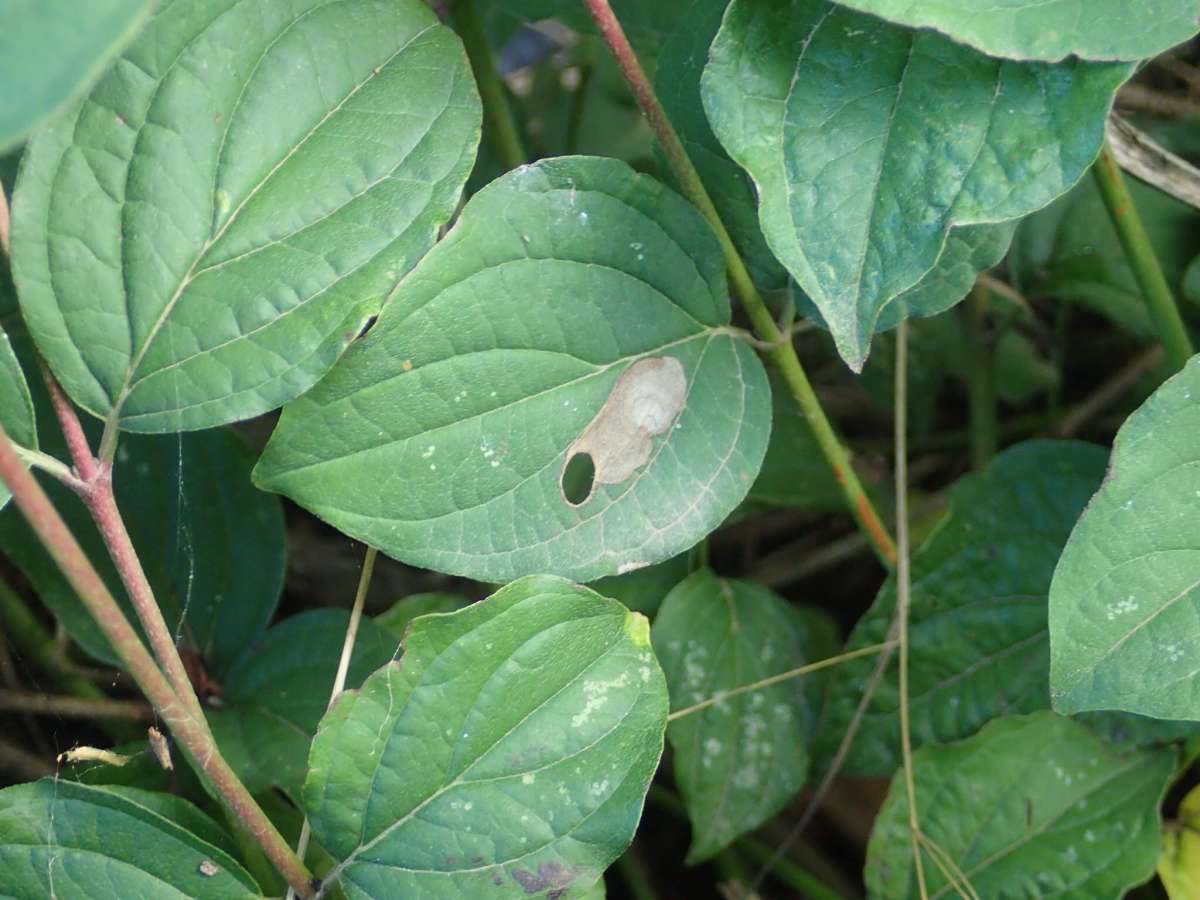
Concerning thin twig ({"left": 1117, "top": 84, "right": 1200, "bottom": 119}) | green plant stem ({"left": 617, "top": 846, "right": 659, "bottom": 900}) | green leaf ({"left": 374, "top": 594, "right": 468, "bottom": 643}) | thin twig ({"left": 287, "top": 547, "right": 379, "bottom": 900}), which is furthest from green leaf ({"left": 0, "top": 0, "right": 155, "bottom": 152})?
thin twig ({"left": 1117, "top": 84, "right": 1200, "bottom": 119})

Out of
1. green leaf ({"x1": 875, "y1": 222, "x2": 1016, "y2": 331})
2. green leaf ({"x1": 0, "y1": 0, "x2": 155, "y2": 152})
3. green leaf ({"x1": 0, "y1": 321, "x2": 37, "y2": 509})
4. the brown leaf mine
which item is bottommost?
the brown leaf mine

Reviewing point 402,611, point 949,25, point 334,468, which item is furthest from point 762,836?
point 949,25

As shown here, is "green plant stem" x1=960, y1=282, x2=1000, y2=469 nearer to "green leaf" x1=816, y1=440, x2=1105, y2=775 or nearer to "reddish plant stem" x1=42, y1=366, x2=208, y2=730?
"green leaf" x1=816, y1=440, x2=1105, y2=775

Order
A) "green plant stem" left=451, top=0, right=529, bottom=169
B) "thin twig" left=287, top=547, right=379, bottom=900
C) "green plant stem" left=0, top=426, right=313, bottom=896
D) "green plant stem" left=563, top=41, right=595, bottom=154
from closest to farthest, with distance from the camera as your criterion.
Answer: "green plant stem" left=0, top=426, right=313, bottom=896, "thin twig" left=287, top=547, right=379, bottom=900, "green plant stem" left=451, top=0, right=529, bottom=169, "green plant stem" left=563, top=41, right=595, bottom=154

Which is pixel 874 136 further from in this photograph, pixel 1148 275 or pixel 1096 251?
pixel 1096 251

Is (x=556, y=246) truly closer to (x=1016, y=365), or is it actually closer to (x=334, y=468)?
(x=334, y=468)

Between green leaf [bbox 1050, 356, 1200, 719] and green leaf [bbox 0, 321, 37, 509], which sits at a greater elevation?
green leaf [bbox 0, 321, 37, 509]
